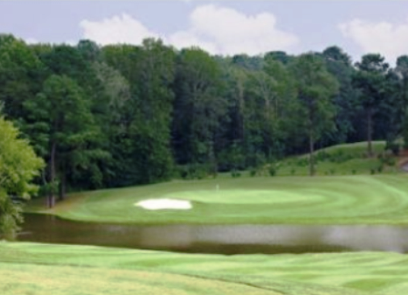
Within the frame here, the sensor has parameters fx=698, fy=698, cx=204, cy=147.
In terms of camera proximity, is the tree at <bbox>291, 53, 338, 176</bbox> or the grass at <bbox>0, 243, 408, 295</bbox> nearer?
the grass at <bbox>0, 243, 408, 295</bbox>

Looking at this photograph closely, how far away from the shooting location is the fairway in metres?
42.2

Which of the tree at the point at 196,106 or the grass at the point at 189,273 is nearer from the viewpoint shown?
the grass at the point at 189,273

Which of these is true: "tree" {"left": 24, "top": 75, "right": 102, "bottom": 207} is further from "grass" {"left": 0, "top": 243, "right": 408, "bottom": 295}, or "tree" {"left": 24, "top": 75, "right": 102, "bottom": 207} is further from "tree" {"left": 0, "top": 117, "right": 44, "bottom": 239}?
"grass" {"left": 0, "top": 243, "right": 408, "bottom": 295}

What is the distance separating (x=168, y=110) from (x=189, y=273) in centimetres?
5478

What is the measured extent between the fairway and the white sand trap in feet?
1.76

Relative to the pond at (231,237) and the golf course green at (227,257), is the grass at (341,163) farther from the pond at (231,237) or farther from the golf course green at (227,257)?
the pond at (231,237)

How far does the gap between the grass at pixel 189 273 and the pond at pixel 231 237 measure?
672cm

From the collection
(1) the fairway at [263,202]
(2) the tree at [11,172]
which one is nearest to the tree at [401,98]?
(1) the fairway at [263,202]

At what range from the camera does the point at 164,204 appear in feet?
155

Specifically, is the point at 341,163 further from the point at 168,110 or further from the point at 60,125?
the point at 60,125

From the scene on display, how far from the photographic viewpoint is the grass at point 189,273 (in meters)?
13.4

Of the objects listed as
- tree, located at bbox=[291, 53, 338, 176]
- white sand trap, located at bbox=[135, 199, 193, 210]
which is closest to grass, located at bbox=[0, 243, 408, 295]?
white sand trap, located at bbox=[135, 199, 193, 210]

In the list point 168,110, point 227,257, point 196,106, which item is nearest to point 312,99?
point 168,110

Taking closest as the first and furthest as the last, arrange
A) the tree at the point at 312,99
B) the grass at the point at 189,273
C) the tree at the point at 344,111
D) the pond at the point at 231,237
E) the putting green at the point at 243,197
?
the grass at the point at 189,273 → the pond at the point at 231,237 → the putting green at the point at 243,197 → the tree at the point at 312,99 → the tree at the point at 344,111
